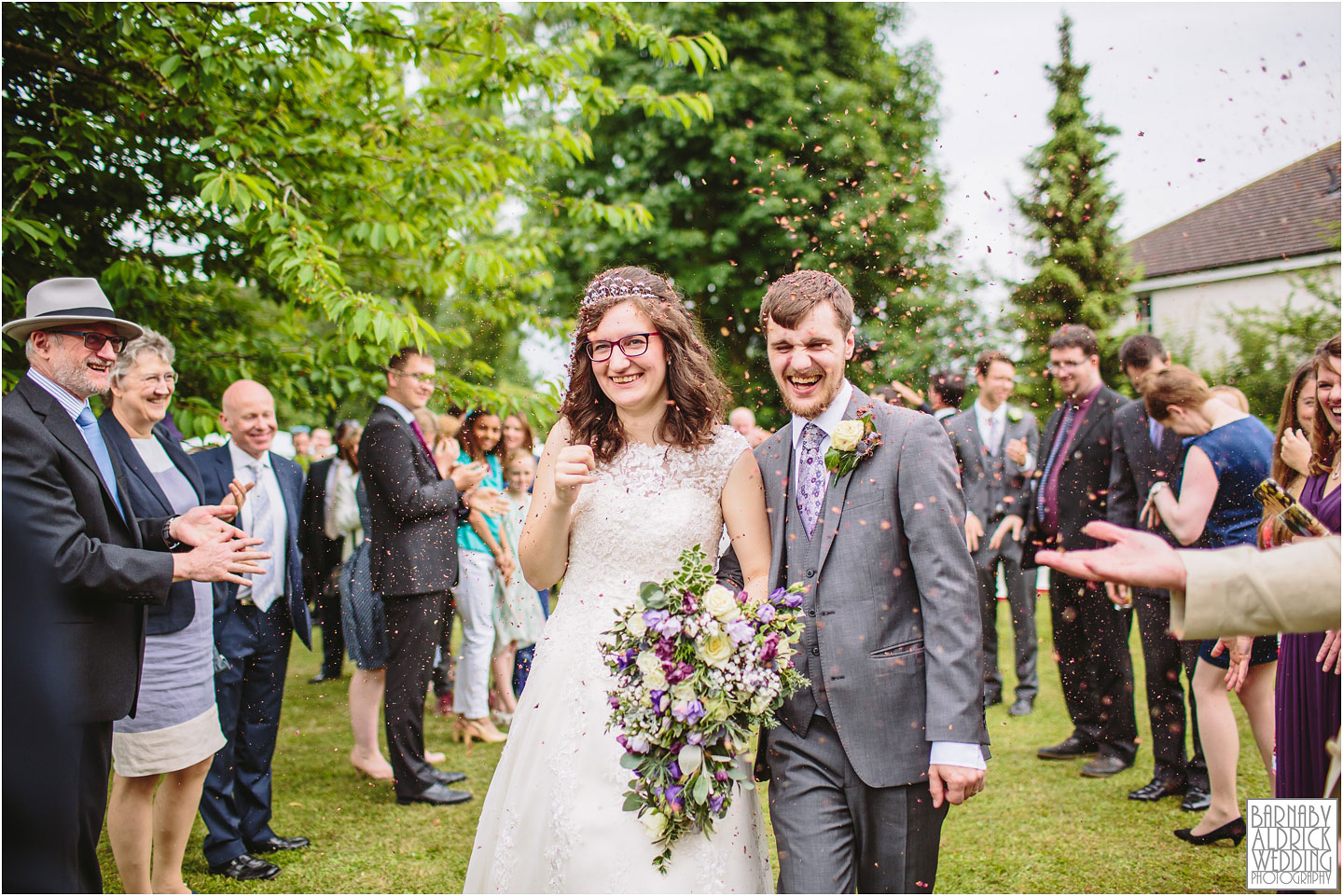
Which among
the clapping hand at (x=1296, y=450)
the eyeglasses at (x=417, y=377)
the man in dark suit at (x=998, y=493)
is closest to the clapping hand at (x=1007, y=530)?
the man in dark suit at (x=998, y=493)

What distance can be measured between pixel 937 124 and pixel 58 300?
46.4ft

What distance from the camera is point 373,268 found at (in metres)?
6.12

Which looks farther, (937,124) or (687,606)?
(937,124)

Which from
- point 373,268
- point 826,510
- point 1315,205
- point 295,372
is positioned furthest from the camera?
point 1315,205

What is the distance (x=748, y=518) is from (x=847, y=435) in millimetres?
488

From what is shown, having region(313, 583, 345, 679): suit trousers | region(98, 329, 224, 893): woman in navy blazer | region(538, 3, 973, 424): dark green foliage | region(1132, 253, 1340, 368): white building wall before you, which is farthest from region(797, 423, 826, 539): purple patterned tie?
region(1132, 253, 1340, 368): white building wall

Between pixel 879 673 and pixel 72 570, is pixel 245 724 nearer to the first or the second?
pixel 72 570

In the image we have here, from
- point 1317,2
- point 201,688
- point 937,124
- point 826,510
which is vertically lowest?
point 201,688

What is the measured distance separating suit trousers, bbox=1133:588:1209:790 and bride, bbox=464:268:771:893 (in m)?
3.25

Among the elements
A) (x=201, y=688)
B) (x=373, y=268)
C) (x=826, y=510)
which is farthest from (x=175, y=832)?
(x=373, y=268)

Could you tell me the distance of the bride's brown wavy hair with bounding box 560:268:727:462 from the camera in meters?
3.00

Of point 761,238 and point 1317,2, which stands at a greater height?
point 761,238

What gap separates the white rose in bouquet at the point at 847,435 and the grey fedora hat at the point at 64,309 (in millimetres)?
2509

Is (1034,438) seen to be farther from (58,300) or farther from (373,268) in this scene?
(58,300)
